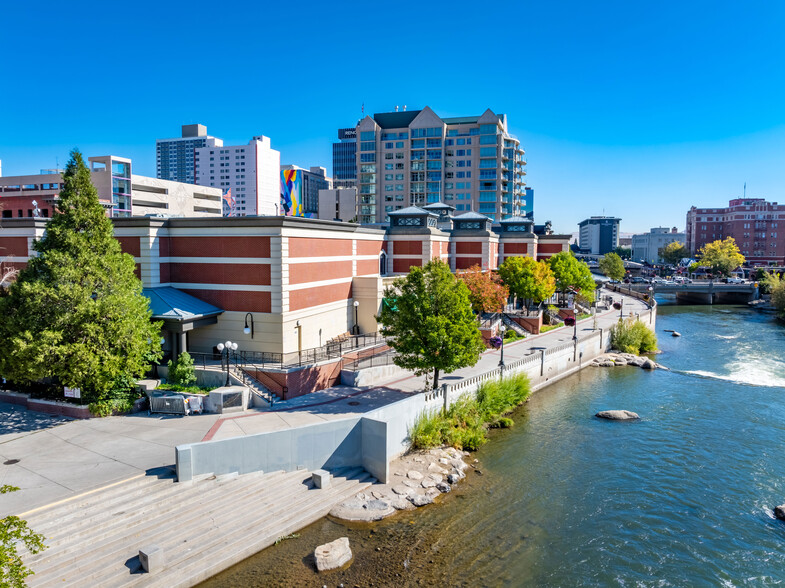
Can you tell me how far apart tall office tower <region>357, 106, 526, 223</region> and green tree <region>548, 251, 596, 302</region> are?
33596mm

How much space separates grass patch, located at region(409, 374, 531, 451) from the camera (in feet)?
82.6

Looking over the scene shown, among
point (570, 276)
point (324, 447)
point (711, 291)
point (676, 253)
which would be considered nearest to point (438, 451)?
point (324, 447)

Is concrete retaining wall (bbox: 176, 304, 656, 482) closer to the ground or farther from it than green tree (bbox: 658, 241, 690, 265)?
closer to the ground

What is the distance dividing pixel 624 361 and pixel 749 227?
426 feet

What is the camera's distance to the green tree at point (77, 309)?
22.1m

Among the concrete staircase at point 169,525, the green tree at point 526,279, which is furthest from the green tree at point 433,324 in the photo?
the green tree at point 526,279

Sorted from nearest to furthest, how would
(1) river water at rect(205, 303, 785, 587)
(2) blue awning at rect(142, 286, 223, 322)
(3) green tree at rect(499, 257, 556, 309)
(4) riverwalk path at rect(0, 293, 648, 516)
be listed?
(1) river water at rect(205, 303, 785, 587)
(4) riverwalk path at rect(0, 293, 648, 516)
(2) blue awning at rect(142, 286, 223, 322)
(3) green tree at rect(499, 257, 556, 309)

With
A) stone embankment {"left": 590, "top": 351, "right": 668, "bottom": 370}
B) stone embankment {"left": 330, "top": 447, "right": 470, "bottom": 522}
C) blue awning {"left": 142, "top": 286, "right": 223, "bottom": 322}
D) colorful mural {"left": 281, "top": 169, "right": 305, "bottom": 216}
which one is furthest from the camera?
colorful mural {"left": 281, "top": 169, "right": 305, "bottom": 216}

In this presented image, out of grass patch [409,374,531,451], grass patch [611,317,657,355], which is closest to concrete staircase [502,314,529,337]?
grass patch [611,317,657,355]

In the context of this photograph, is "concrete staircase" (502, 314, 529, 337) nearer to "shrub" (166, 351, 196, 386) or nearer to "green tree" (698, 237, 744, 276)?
"shrub" (166, 351, 196, 386)

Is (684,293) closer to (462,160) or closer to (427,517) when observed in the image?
(462,160)

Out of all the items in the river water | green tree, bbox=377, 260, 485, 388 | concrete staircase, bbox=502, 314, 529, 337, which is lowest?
the river water

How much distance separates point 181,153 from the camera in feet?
625

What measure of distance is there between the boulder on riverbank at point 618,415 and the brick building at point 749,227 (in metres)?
140
